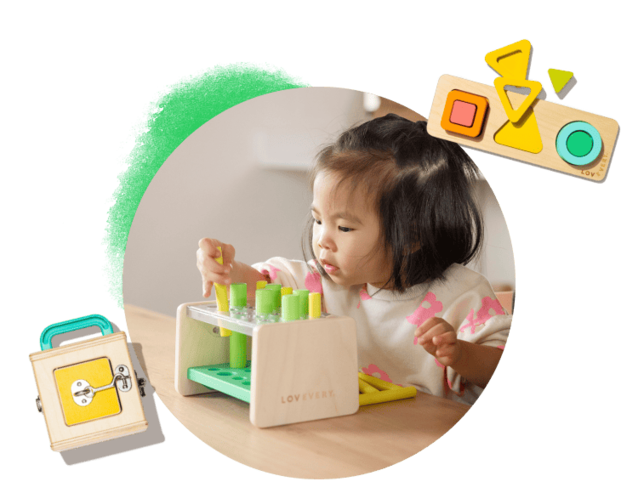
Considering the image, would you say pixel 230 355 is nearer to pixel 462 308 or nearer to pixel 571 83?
pixel 462 308

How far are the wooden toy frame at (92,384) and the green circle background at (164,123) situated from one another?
136 mm

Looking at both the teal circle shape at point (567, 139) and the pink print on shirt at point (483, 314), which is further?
the pink print on shirt at point (483, 314)

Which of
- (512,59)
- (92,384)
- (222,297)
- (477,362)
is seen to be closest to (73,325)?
(92,384)

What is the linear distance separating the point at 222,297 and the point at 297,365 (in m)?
0.15

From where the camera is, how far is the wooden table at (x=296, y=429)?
109cm

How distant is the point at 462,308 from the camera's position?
1.14m

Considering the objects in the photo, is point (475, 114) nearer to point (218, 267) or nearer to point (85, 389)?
point (218, 267)

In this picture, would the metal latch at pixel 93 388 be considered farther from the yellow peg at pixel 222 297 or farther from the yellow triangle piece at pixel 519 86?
the yellow triangle piece at pixel 519 86

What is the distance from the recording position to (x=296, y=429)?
1.09 metres

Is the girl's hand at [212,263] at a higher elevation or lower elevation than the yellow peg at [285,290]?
higher

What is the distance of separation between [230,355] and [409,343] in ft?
0.87

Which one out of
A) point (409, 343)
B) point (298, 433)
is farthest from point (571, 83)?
point (298, 433)

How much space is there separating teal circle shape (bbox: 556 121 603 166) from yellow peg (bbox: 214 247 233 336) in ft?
1.60

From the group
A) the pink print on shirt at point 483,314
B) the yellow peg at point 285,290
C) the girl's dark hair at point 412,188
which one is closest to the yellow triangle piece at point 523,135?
the girl's dark hair at point 412,188
